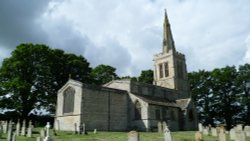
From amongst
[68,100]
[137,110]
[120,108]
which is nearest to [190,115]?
[137,110]

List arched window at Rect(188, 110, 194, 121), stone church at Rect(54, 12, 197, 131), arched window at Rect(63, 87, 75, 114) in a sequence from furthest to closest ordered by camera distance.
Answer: arched window at Rect(188, 110, 194, 121), arched window at Rect(63, 87, 75, 114), stone church at Rect(54, 12, 197, 131)

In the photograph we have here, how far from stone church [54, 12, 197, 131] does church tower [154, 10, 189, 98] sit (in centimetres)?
239

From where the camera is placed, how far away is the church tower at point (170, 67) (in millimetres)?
45594

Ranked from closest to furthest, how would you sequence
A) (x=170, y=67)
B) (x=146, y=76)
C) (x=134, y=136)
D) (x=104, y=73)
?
1. (x=134, y=136)
2. (x=170, y=67)
3. (x=104, y=73)
4. (x=146, y=76)

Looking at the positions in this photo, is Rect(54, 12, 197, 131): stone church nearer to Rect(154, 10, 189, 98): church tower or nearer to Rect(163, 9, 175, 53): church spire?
Rect(154, 10, 189, 98): church tower

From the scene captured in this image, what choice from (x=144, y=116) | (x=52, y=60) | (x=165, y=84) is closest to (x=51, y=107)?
(x=52, y=60)

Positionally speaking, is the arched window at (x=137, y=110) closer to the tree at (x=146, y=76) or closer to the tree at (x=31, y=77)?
the tree at (x=31, y=77)

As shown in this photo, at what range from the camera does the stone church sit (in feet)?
99.1

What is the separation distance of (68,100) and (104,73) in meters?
20.0

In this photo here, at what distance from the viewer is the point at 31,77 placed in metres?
38.1

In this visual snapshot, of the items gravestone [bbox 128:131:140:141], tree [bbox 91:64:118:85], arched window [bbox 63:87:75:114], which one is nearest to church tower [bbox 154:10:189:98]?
tree [bbox 91:64:118:85]

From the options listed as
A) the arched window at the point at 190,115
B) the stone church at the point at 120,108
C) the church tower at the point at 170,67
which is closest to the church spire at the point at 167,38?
the church tower at the point at 170,67

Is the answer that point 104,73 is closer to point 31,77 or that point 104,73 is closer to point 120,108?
point 31,77

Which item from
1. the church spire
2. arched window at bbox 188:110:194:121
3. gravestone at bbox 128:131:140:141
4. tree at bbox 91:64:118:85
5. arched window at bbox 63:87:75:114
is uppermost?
the church spire
